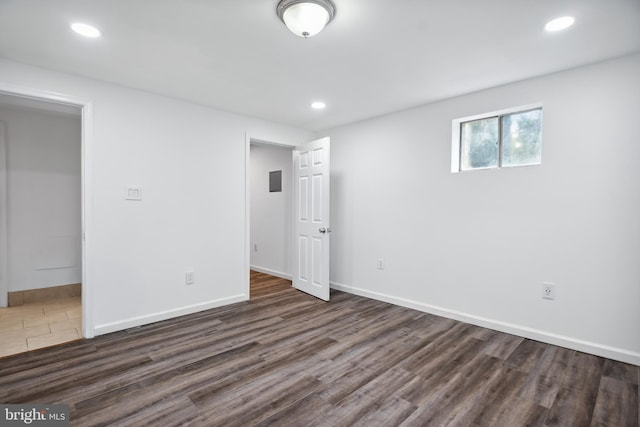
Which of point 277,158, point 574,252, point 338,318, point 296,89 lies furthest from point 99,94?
point 574,252

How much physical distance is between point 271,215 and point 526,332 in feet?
12.9

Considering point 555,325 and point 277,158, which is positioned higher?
point 277,158

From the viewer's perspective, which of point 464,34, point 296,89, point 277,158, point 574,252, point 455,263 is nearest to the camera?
point 464,34

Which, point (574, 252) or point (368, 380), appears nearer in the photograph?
point (368, 380)

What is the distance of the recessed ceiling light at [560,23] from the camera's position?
6.30 ft

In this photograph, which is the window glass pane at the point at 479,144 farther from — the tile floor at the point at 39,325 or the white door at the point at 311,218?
the tile floor at the point at 39,325

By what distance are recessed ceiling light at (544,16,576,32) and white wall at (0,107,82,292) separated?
5.03 m

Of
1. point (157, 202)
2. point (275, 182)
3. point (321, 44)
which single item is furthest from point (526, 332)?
point (275, 182)

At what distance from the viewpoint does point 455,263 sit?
330cm

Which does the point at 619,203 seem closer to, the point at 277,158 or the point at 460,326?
the point at 460,326

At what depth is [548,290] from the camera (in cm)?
272

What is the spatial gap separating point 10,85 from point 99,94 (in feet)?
1.92

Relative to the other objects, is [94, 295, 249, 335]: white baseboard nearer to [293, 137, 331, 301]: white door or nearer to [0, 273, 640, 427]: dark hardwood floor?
[0, 273, 640, 427]: dark hardwood floor

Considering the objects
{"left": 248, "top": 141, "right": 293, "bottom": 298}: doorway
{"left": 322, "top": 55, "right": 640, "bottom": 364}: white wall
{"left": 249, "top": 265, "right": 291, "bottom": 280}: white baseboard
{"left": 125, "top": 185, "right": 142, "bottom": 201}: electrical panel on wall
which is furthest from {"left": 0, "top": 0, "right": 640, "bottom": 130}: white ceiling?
{"left": 249, "top": 265, "right": 291, "bottom": 280}: white baseboard
